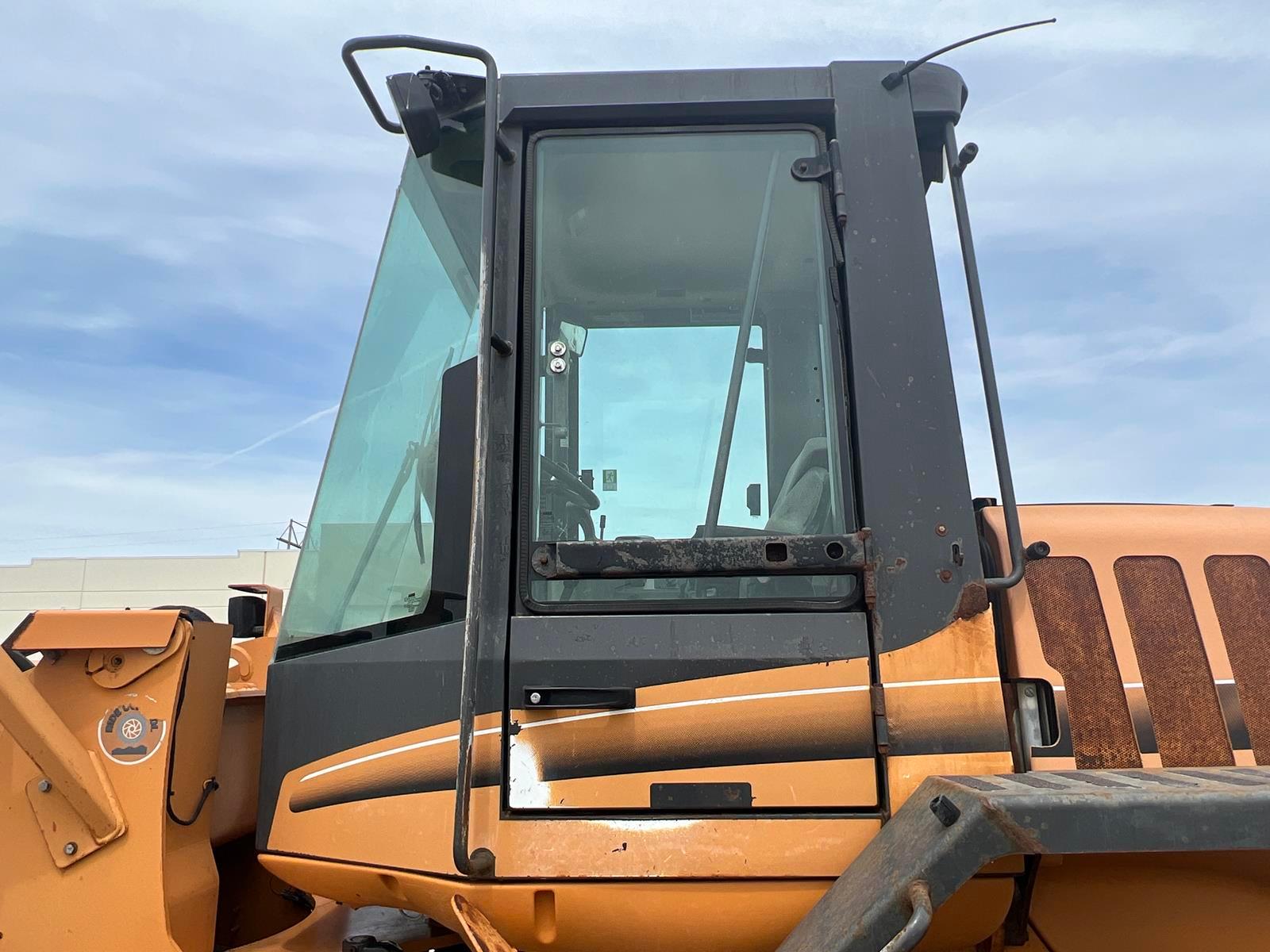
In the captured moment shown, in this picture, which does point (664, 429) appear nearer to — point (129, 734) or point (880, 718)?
point (880, 718)

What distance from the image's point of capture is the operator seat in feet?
6.49

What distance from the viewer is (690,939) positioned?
1.81 metres

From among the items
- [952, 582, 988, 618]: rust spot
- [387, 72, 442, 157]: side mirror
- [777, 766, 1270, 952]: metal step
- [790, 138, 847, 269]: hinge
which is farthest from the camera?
[387, 72, 442, 157]: side mirror

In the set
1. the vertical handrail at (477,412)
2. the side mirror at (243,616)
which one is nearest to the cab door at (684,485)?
the vertical handrail at (477,412)

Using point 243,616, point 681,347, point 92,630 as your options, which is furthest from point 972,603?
point 92,630

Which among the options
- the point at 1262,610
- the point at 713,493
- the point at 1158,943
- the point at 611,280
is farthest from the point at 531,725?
the point at 1262,610

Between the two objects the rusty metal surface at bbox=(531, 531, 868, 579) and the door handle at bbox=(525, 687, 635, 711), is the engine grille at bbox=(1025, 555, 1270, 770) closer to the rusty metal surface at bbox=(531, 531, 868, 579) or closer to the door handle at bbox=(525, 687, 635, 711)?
the rusty metal surface at bbox=(531, 531, 868, 579)

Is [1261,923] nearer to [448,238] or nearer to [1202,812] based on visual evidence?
[1202,812]

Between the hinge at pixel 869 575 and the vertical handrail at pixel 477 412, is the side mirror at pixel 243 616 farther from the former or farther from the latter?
the hinge at pixel 869 575

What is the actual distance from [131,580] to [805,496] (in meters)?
20.6

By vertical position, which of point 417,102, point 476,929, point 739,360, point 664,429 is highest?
point 417,102

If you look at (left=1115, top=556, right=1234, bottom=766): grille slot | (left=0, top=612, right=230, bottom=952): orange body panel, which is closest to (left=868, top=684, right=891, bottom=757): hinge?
(left=1115, top=556, right=1234, bottom=766): grille slot

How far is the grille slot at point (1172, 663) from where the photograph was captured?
193 centimetres

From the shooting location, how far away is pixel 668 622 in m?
1.89
